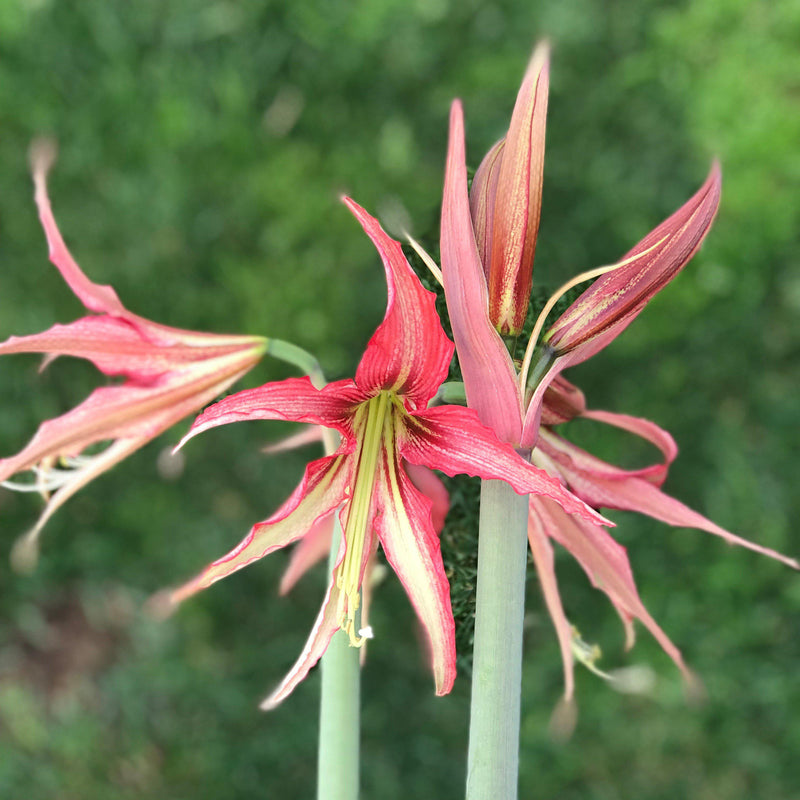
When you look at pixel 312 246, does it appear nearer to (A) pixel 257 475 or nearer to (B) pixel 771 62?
(A) pixel 257 475

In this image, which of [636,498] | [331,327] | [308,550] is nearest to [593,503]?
[636,498]

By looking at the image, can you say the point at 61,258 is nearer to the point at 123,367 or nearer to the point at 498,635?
the point at 123,367

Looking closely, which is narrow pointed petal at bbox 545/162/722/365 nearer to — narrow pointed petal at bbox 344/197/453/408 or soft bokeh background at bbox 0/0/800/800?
narrow pointed petal at bbox 344/197/453/408

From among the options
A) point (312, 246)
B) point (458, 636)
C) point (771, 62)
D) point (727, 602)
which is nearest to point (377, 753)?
point (727, 602)

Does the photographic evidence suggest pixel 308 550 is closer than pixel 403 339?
No

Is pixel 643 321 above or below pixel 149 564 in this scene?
above
